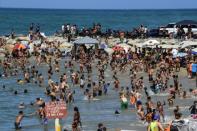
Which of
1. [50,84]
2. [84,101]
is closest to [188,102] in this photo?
[84,101]

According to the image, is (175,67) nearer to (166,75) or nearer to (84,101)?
(166,75)

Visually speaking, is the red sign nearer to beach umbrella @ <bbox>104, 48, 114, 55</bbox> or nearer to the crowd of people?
the crowd of people

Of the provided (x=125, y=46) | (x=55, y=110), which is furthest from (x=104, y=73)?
(x=55, y=110)

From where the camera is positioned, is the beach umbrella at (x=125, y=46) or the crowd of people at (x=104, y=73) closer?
the crowd of people at (x=104, y=73)

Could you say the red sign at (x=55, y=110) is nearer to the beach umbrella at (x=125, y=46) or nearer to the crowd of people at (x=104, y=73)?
the crowd of people at (x=104, y=73)

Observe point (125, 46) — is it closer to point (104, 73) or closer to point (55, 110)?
point (104, 73)

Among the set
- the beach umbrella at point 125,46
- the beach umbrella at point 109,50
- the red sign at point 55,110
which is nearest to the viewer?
the red sign at point 55,110

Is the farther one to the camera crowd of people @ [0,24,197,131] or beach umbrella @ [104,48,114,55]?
beach umbrella @ [104,48,114,55]

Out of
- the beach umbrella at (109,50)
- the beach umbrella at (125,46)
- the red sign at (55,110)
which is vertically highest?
the red sign at (55,110)

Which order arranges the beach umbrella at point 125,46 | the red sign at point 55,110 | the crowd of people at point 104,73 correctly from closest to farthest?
the red sign at point 55,110
the crowd of people at point 104,73
the beach umbrella at point 125,46

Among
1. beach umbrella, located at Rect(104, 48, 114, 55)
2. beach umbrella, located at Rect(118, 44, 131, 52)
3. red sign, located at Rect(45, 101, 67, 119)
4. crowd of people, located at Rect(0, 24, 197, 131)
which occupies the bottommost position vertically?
crowd of people, located at Rect(0, 24, 197, 131)

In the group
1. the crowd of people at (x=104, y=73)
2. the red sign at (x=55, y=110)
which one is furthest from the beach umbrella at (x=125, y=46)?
the red sign at (x=55, y=110)

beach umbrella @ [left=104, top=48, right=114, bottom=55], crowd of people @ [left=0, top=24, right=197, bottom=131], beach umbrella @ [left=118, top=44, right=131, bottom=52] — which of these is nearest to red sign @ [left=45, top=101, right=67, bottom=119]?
crowd of people @ [left=0, top=24, right=197, bottom=131]

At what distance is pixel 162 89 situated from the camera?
36.7 metres
